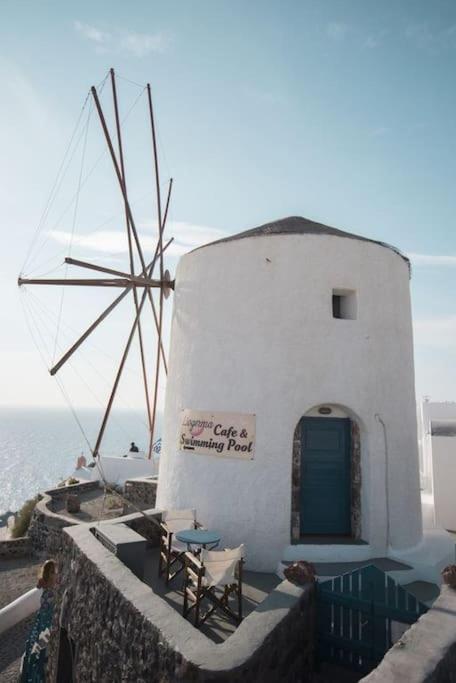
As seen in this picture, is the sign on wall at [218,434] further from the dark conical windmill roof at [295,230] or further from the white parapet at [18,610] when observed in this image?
the white parapet at [18,610]

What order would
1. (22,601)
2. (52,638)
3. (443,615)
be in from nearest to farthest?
(443,615) < (52,638) < (22,601)

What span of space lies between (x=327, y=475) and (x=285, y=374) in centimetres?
236

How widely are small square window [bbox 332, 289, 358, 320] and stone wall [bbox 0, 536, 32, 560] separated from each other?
573 inches

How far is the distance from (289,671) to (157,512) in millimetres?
4840

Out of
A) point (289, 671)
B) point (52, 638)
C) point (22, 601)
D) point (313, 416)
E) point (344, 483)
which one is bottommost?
point (22, 601)

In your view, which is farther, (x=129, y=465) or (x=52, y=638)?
(x=129, y=465)

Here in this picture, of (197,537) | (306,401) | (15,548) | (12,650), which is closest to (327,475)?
(306,401)

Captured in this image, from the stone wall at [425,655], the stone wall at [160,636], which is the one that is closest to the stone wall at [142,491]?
the stone wall at [160,636]

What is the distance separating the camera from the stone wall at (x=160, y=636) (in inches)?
161

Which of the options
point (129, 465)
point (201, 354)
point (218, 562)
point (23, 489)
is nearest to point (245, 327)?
point (201, 354)

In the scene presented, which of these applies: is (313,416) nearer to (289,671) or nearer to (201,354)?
(201,354)

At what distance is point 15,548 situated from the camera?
51.9 ft

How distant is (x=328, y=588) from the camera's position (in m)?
5.57

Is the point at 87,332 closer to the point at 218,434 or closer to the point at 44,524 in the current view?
the point at 218,434
